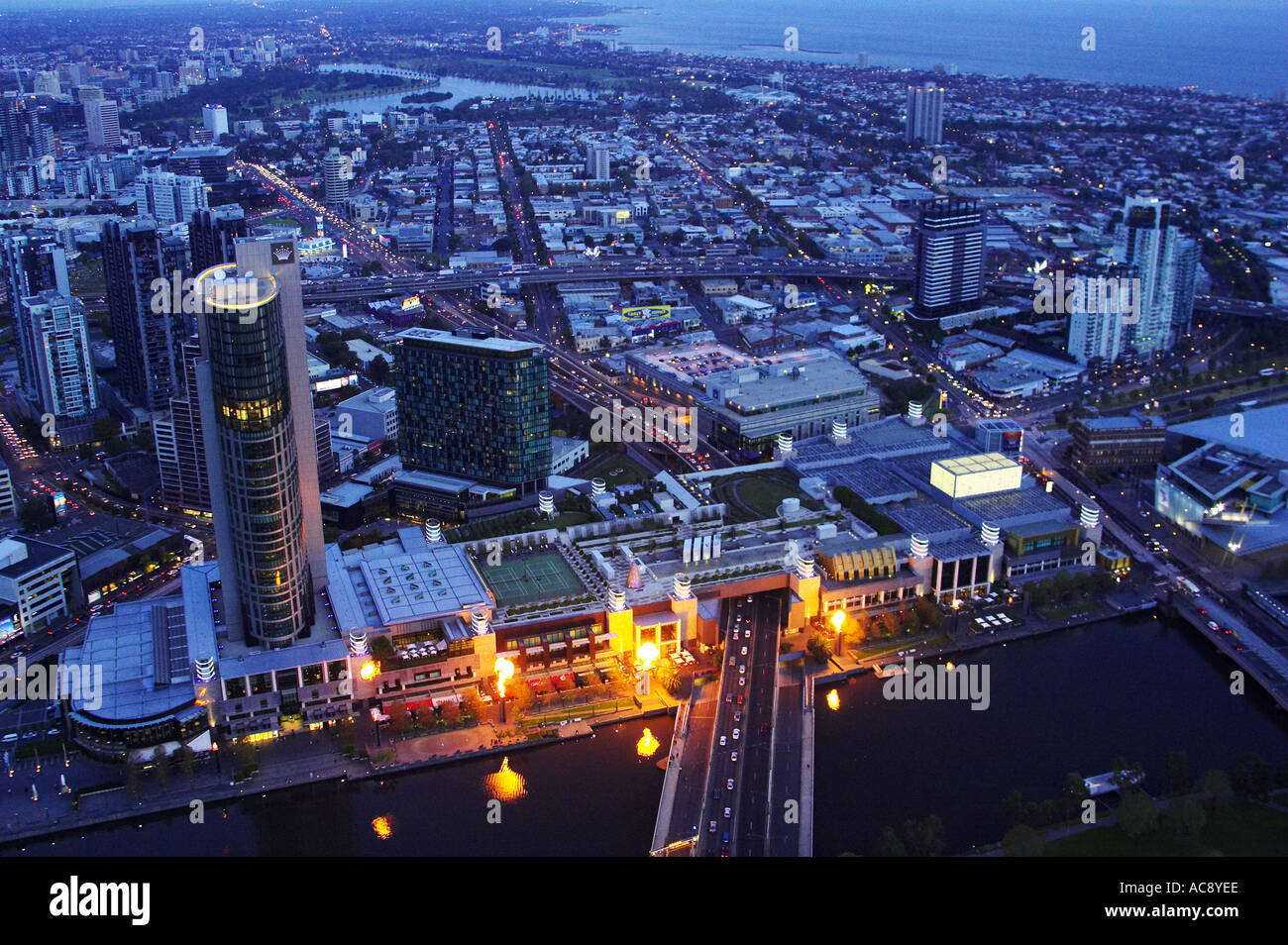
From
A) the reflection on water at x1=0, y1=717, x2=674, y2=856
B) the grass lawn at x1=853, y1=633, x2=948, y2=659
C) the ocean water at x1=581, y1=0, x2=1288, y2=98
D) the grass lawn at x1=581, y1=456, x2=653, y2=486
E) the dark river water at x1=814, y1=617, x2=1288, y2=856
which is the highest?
the ocean water at x1=581, y1=0, x2=1288, y2=98

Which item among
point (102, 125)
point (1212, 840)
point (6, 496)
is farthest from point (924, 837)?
Answer: point (102, 125)

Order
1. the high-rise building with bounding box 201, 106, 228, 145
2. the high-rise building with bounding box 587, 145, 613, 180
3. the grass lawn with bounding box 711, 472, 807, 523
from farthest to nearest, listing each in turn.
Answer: the high-rise building with bounding box 201, 106, 228, 145 < the high-rise building with bounding box 587, 145, 613, 180 < the grass lawn with bounding box 711, 472, 807, 523

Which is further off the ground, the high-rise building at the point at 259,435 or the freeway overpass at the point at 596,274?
the high-rise building at the point at 259,435

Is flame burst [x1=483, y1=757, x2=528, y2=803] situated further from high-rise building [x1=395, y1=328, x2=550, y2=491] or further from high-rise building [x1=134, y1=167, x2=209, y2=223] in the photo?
high-rise building [x1=134, y1=167, x2=209, y2=223]

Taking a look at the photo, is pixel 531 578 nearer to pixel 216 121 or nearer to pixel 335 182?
pixel 335 182

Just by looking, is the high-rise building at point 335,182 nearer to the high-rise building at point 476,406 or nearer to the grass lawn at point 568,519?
the high-rise building at point 476,406

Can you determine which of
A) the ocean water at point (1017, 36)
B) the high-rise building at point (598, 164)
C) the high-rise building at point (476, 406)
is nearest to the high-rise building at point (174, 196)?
the high-rise building at point (598, 164)

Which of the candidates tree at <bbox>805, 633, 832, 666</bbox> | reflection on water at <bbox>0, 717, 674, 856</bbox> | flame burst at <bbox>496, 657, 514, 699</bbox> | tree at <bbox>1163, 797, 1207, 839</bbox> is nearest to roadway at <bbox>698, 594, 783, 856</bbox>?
tree at <bbox>805, 633, 832, 666</bbox>
